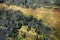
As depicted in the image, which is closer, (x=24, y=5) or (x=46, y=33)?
(x=46, y=33)

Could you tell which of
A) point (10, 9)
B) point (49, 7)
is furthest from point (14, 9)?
point (49, 7)

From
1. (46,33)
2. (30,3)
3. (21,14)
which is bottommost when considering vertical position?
(46,33)

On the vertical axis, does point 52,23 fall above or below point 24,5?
below

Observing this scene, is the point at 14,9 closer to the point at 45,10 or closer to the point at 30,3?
the point at 30,3

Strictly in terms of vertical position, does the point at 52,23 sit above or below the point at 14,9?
below

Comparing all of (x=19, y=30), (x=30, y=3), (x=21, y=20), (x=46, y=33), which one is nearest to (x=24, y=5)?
(x=30, y=3)

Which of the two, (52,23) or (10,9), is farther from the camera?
(10,9)

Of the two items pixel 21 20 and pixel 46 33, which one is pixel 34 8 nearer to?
pixel 21 20

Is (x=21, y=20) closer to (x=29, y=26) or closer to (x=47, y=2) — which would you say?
(x=29, y=26)
